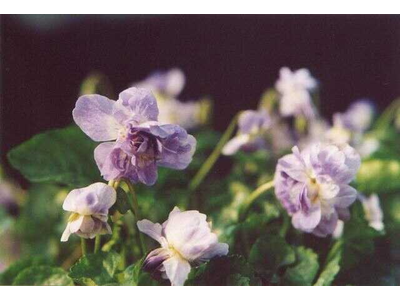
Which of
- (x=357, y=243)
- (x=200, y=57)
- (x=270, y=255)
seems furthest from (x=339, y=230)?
(x=200, y=57)

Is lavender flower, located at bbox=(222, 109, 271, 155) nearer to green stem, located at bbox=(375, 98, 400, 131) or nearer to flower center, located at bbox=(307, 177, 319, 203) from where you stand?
flower center, located at bbox=(307, 177, 319, 203)

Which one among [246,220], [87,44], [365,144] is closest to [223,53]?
[87,44]

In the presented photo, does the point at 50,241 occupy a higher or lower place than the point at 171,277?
lower

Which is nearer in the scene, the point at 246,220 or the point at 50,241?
the point at 246,220

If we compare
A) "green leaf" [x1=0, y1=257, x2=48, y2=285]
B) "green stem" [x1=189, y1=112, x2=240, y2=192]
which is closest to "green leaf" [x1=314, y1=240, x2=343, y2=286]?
"green stem" [x1=189, y1=112, x2=240, y2=192]

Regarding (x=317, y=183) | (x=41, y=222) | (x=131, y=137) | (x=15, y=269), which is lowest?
(x=41, y=222)

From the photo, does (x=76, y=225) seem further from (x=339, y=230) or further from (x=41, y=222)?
(x=41, y=222)

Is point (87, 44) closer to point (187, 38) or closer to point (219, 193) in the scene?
point (187, 38)

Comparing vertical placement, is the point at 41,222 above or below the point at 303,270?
below
